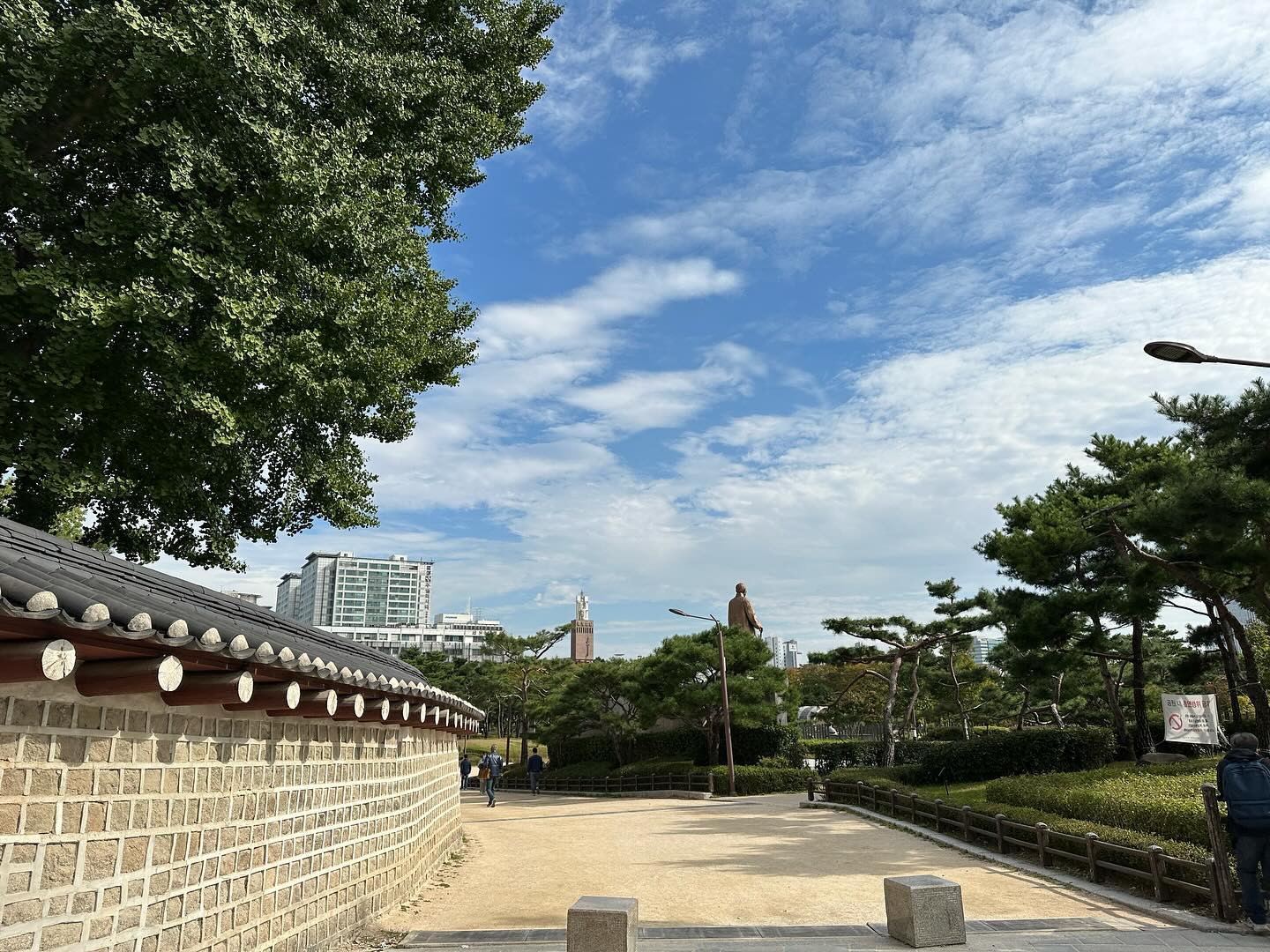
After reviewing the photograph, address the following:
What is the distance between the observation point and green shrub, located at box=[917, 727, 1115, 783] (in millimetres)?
20078

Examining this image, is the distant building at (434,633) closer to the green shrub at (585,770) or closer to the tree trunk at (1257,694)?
the green shrub at (585,770)

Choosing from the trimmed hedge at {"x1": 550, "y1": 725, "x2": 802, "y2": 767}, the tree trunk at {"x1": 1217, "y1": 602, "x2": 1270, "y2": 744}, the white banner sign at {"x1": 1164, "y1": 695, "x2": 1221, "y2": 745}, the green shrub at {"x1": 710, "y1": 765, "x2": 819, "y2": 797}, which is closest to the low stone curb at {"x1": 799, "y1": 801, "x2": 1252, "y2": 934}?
the white banner sign at {"x1": 1164, "y1": 695, "x2": 1221, "y2": 745}

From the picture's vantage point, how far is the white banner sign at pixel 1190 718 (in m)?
13.4

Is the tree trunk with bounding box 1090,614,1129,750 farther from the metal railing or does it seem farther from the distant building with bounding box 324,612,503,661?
the distant building with bounding box 324,612,503,661

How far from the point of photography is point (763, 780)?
28094 mm

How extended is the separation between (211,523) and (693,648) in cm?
2237

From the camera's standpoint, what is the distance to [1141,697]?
830 inches

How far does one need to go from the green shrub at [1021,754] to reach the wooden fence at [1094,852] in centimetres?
546

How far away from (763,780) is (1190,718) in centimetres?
1662

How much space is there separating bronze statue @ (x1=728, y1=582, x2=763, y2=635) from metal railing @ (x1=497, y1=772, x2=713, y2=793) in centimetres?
755

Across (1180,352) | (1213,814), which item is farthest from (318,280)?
(1213,814)

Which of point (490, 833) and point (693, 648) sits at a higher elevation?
point (693, 648)

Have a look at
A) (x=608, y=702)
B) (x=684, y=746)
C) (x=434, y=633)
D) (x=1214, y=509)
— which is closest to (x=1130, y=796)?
(x=1214, y=509)

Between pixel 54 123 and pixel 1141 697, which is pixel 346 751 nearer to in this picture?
pixel 54 123
